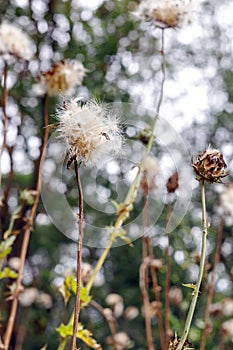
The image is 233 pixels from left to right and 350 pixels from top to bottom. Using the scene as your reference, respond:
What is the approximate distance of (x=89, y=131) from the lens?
0.68 metres

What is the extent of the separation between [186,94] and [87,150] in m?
4.79

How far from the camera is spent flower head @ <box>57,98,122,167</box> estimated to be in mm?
667

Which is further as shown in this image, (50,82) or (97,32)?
(97,32)

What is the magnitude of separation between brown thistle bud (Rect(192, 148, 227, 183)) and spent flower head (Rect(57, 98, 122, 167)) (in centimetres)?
9

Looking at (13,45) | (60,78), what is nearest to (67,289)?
(60,78)

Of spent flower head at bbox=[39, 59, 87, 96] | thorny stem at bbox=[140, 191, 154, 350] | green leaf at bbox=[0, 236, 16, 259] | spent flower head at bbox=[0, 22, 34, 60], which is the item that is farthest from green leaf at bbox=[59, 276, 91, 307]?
spent flower head at bbox=[0, 22, 34, 60]

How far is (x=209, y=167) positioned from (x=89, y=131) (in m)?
0.14

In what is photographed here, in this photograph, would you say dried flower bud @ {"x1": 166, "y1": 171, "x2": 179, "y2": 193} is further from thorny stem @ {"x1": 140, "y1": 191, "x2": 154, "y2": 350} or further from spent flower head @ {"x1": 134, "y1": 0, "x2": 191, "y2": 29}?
spent flower head @ {"x1": 134, "y1": 0, "x2": 191, "y2": 29}

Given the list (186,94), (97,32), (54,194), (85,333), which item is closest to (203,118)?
(186,94)

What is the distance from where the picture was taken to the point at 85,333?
1.04m

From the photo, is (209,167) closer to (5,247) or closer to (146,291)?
(5,247)

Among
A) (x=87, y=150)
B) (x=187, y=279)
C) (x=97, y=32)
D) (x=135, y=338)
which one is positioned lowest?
(x=87, y=150)

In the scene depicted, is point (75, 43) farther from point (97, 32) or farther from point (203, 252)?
point (203, 252)

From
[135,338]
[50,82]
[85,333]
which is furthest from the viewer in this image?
[135,338]
